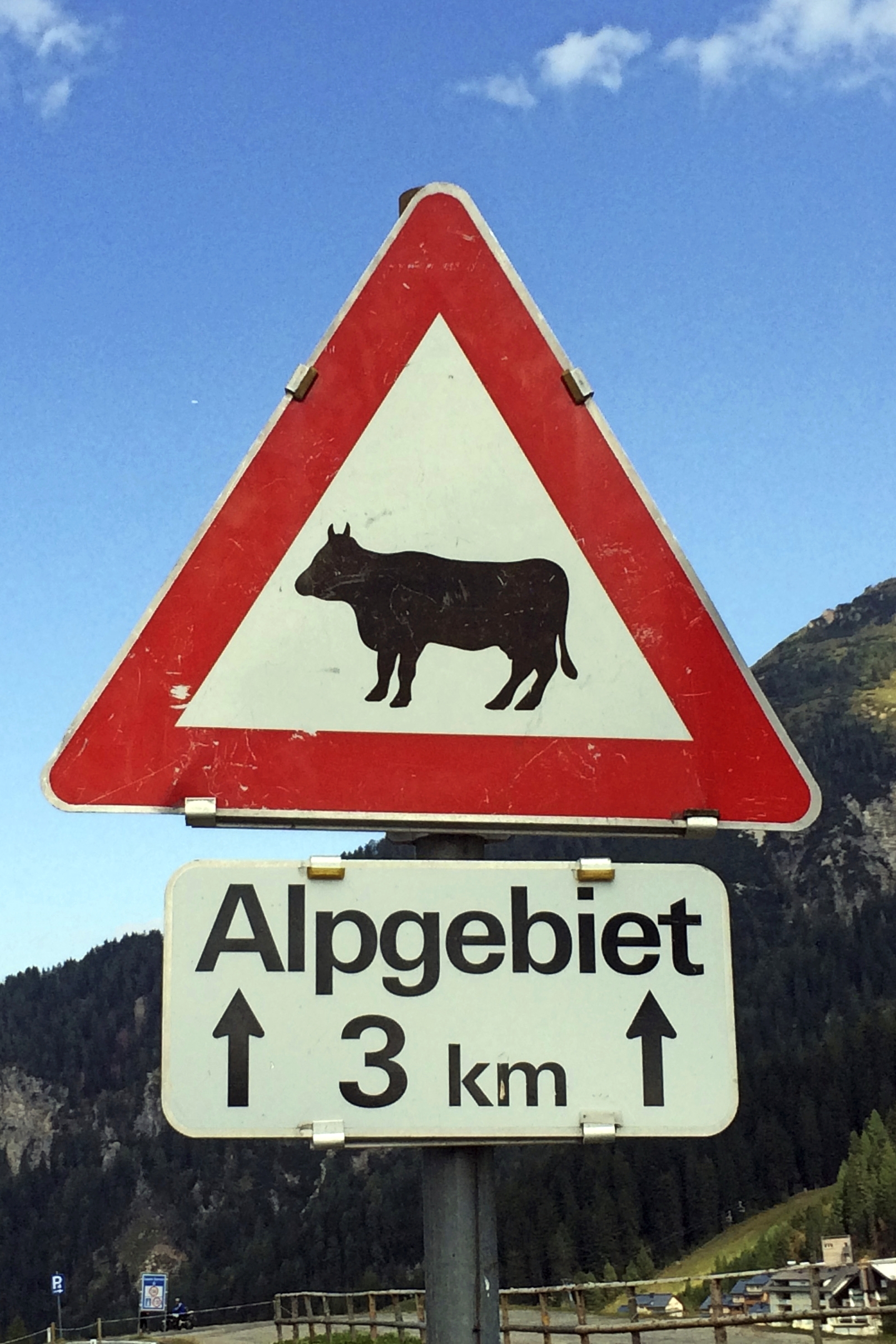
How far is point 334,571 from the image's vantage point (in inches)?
101

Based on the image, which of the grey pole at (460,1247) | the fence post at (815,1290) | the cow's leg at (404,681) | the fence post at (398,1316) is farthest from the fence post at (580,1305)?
the cow's leg at (404,681)

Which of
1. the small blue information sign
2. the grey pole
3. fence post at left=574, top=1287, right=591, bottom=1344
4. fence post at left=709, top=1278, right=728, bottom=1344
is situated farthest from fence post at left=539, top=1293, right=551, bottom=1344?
the small blue information sign

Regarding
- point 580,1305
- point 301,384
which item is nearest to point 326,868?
point 301,384

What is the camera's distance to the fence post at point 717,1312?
65.1 ft

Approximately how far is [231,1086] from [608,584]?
97 cm

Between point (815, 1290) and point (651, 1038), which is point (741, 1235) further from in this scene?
point (651, 1038)

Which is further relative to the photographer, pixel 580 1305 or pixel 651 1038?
pixel 580 1305

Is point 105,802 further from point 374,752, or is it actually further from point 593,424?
point 593,424

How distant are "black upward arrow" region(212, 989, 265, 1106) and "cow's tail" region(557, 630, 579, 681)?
700mm

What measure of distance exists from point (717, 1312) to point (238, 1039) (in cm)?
2047

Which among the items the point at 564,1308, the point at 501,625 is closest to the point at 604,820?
the point at 501,625

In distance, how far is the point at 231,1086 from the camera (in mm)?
2352

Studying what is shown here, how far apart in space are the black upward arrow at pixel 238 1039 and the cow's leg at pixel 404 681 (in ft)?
1.61

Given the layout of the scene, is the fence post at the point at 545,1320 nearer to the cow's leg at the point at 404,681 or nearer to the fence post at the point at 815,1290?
the fence post at the point at 815,1290
